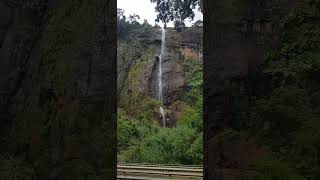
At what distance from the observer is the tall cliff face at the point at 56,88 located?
620cm

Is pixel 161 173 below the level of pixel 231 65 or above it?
below

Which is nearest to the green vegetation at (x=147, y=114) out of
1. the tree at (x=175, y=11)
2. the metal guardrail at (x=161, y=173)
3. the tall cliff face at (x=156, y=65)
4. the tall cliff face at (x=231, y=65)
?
the tall cliff face at (x=156, y=65)

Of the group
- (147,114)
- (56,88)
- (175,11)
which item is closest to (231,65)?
(56,88)

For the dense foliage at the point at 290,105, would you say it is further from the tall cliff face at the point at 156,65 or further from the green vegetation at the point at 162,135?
the tall cliff face at the point at 156,65

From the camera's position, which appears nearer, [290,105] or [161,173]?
[290,105]

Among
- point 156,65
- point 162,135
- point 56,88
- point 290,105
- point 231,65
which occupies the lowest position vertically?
point 162,135

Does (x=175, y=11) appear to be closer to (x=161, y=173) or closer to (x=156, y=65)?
(x=156, y=65)

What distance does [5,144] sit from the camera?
20.1 ft

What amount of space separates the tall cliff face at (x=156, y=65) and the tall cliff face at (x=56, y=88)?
54.7 ft

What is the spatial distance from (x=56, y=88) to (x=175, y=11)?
73.5 feet

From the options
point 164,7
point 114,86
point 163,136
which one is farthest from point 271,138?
point 164,7

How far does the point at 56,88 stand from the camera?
249 inches

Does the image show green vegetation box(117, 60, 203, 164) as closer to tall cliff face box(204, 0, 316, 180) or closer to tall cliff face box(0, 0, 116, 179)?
tall cliff face box(0, 0, 116, 179)

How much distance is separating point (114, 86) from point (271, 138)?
96.1 inches
